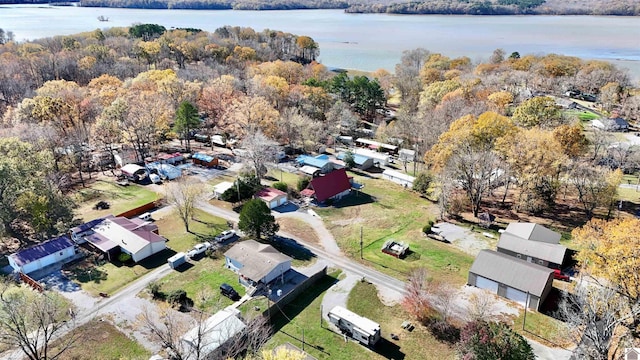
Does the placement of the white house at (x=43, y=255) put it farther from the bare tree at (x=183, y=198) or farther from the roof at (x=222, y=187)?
the roof at (x=222, y=187)

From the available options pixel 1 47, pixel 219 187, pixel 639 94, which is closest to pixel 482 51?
pixel 639 94

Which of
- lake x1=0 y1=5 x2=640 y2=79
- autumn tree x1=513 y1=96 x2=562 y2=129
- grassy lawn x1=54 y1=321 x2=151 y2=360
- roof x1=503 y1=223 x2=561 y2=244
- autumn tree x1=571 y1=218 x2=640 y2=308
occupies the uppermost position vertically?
lake x1=0 y1=5 x2=640 y2=79

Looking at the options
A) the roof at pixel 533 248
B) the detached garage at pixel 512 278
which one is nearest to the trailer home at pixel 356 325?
the detached garage at pixel 512 278

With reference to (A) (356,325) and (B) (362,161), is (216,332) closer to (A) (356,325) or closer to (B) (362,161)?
(A) (356,325)

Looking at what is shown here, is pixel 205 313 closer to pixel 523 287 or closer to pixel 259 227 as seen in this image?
pixel 259 227

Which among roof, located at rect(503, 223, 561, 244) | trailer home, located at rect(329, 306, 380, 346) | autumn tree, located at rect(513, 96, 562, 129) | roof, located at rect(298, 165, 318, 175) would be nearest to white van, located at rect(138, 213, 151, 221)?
roof, located at rect(298, 165, 318, 175)

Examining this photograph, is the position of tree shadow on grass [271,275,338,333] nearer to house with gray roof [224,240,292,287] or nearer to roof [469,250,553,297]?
house with gray roof [224,240,292,287]
